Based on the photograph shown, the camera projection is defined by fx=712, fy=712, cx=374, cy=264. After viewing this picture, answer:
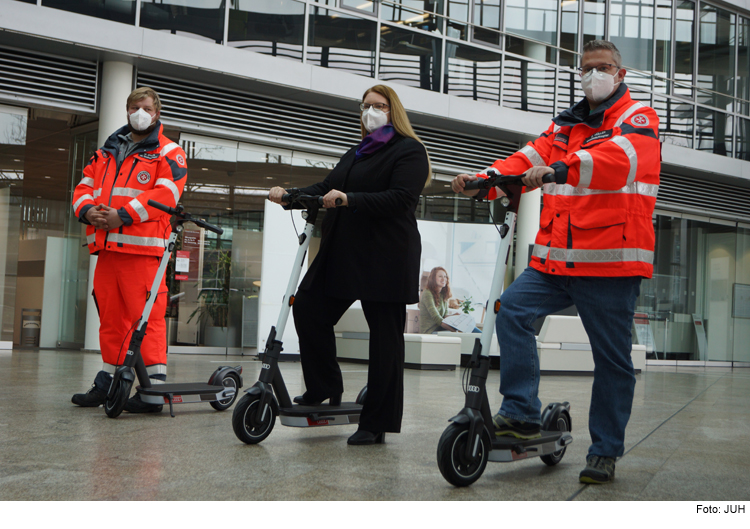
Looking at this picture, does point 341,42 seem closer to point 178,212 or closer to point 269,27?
point 269,27

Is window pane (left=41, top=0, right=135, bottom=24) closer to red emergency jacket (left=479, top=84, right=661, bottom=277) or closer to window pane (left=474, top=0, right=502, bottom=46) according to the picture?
window pane (left=474, top=0, right=502, bottom=46)

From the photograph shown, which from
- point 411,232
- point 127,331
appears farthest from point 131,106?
point 411,232

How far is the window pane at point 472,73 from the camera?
11.3m

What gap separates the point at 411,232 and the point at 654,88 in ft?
40.7

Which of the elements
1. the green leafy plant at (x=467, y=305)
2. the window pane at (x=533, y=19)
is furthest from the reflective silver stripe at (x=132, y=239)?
the window pane at (x=533, y=19)

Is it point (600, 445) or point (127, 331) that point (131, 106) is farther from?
point (600, 445)

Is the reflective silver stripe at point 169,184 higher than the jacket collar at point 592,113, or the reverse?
the jacket collar at point 592,113

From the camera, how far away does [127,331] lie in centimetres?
404

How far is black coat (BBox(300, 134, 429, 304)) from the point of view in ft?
10.7

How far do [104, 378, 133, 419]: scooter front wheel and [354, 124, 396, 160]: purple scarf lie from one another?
1.67 m

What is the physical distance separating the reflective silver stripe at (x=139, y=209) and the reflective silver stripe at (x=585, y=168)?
254 cm

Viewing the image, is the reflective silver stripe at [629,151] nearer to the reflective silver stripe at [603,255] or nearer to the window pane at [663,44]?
the reflective silver stripe at [603,255]

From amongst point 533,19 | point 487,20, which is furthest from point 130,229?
point 533,19

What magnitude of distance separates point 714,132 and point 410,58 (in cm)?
748
